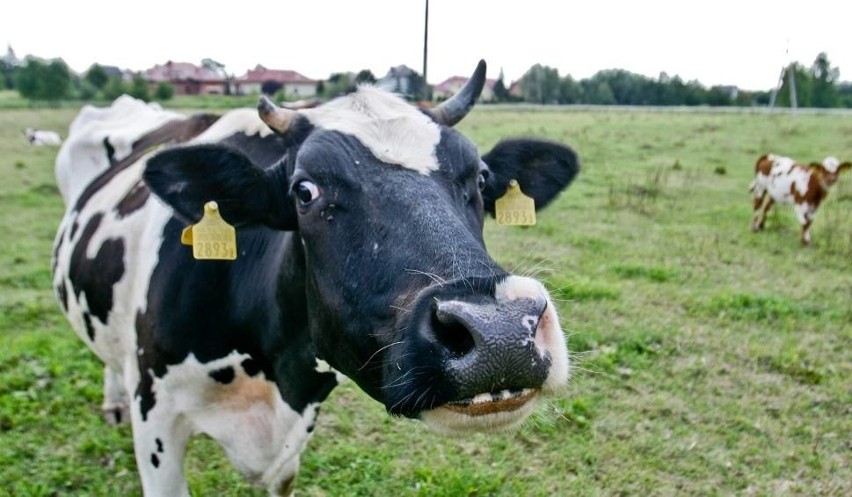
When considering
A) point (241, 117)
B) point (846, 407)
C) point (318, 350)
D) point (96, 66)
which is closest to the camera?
point (318, 350)

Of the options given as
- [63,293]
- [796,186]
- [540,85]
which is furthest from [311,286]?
[540,85]

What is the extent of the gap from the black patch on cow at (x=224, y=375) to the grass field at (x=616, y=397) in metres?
1.14

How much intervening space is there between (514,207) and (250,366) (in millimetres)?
1393

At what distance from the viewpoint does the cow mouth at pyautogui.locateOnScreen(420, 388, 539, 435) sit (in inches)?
66.6

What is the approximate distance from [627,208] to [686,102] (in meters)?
55.0

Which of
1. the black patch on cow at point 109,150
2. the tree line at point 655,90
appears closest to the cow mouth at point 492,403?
the black patch on cow at point 109,150

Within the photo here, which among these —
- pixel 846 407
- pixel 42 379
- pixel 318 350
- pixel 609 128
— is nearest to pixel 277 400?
pixel 318 350

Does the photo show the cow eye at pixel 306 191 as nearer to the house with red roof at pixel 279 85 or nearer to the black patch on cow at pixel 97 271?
the house with red roof at pixel 279 85

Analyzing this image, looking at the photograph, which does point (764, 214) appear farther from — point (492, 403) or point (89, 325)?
point (492, 403)

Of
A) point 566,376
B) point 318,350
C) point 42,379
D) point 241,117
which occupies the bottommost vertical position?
point 42,379

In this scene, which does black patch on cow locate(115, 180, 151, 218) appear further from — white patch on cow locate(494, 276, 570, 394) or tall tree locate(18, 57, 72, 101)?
tall tree locate(18, 57, 72, 101)

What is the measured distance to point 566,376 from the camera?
70.1 inches

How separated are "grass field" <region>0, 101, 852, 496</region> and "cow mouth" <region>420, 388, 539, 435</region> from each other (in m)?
0.50

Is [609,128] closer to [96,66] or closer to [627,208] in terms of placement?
[627,208]
